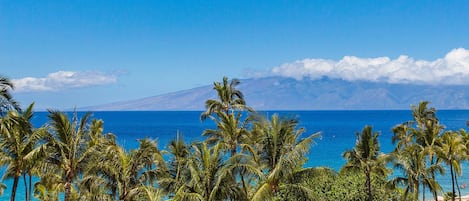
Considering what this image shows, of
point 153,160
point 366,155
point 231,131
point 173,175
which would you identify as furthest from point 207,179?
point 366,155

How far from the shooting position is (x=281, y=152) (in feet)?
77.2

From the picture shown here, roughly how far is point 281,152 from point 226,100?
30.1ft

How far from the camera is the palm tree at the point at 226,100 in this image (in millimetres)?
31422

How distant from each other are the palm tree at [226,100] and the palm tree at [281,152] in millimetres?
7186

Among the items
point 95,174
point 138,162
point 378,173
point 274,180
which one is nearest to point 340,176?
point 378,173

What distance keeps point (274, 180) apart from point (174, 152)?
22.3ft

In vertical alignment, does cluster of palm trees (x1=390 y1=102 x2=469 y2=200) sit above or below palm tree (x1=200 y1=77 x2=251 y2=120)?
below

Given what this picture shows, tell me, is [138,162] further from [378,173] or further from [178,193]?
[378,173]

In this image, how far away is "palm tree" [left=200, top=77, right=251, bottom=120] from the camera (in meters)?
31.4

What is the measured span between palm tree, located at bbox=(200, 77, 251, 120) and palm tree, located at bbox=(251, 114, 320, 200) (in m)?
7.19

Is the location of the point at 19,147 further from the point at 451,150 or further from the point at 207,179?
the point at 451,150

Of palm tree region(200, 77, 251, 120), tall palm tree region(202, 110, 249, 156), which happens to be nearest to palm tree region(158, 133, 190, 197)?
tall palm tree region(202, 110, 249, 156)

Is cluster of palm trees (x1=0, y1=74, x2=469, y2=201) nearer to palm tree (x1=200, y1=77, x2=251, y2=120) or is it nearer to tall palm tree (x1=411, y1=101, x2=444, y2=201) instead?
palm tree (x1=200, y1=77, x2=251, y2=120)

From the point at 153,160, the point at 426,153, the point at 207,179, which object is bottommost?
the point at 207,179
